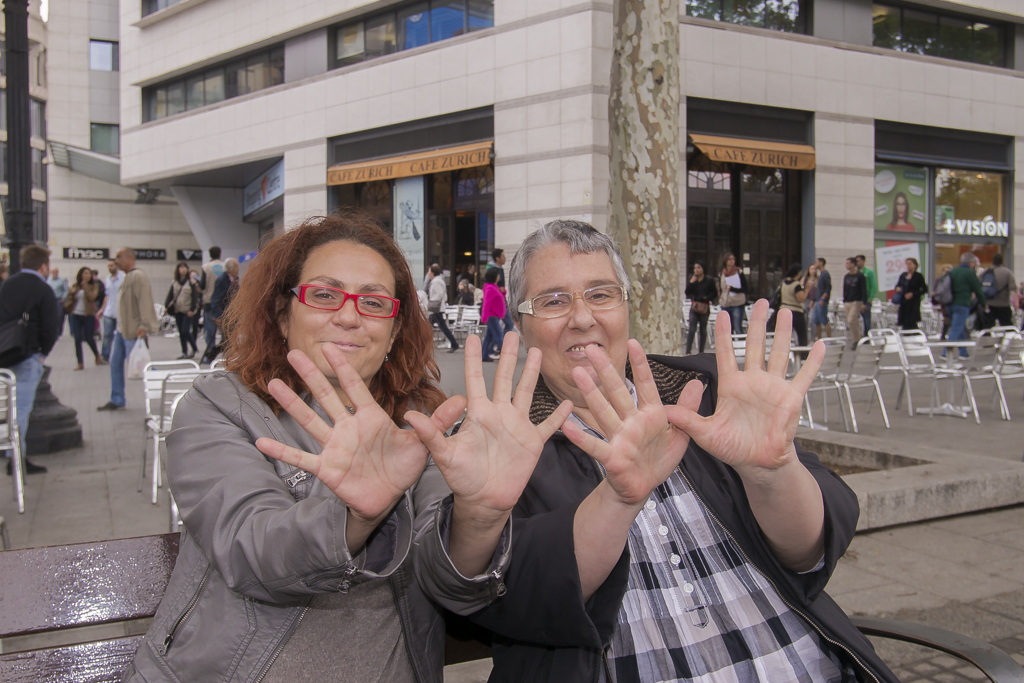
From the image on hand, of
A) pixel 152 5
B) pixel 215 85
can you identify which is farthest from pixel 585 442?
pixel 152 5

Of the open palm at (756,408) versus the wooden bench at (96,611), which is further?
the wooden bench at (96,611)

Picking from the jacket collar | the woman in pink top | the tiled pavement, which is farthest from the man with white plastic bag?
the jacket collar

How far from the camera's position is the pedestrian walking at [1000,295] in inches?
509

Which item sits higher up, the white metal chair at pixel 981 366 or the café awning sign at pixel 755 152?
the café awning sign at pixel 755 152

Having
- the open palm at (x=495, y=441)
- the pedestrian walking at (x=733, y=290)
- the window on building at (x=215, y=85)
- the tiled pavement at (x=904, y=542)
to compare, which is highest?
the window on building at (x=215, y=85)

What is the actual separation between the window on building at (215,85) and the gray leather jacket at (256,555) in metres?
25.1

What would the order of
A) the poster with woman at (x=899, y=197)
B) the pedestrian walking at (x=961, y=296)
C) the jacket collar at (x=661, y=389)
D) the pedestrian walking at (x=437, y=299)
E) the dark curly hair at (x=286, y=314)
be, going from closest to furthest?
the dark curly hair at (x=286, y=314), the jacket collar at (x=661, y=389), the pedestrian walking at (x=961, y=296), the pedestrian walking at (x=437, y=299), the poster with woman at (x=899, y=197)

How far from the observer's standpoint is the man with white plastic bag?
9383 millimetres

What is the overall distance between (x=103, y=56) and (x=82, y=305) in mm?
29366

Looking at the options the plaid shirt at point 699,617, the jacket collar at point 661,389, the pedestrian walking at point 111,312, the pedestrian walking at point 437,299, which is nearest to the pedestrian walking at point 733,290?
the pedestrian walking at point 437,299

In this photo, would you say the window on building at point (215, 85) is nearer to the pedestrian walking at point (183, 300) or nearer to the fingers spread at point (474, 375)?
the pedestrian walking at point (183, 300)

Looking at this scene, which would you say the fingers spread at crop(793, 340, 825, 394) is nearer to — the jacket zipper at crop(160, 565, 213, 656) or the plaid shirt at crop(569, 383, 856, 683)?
the plaid shirt at crop(569, 383, 856, 683)

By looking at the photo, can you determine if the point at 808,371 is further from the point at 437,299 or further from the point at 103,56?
the point at 103,56

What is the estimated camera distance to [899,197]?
70.1 ft
